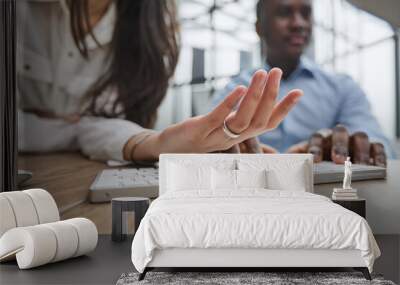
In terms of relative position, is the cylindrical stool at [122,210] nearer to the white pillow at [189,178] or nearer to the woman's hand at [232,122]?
the white pillow at [189,178]

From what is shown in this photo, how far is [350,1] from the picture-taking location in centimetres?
671

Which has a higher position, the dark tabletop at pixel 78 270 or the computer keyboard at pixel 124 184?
the computer keyboard at pixel 124 184

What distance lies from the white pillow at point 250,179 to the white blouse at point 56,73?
1416mm

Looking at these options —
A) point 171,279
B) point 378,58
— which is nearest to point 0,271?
point 171,279

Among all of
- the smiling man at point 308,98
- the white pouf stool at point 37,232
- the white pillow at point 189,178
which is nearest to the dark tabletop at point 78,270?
the white pouf stool at point 37,232

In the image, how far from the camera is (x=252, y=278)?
4426mm

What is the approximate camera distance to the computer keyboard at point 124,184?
659 cm

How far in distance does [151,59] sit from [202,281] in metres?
2.94

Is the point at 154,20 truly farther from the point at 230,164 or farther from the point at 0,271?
the point at 0,271

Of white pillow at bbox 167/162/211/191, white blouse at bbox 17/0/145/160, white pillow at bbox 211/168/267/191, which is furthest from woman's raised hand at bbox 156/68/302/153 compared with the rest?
white pillow at bbox 211/168/267/191

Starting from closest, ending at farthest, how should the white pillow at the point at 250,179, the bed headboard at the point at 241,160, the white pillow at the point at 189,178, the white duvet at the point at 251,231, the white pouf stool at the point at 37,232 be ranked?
the white duvet at the point at 251,231 < the white pouf stool at the point at 37,232 < the white pillow at the point at 250,179 < the white pillow at the point at 189,178 < the bed headboard at the point at 241,160

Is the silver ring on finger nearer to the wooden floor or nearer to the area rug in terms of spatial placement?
the wooden floor

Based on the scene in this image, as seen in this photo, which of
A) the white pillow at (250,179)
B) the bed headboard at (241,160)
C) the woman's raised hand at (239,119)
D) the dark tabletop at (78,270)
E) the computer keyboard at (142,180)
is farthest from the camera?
the computer keyboard at (142,180)

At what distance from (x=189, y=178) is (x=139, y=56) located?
A: 1531 mm
